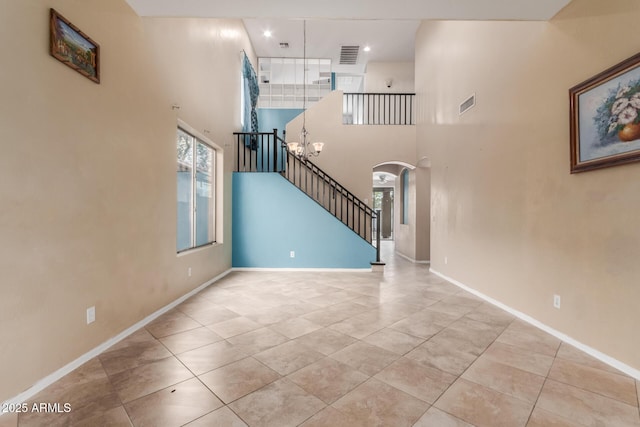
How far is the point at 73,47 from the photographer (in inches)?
83.4

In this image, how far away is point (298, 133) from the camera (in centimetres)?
758

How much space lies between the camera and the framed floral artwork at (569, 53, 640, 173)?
213cm

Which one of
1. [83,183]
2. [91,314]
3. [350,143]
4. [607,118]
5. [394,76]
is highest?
[394,76]

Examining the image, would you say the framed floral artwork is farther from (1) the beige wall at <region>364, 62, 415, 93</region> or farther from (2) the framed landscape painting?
(1) the beige wall at <region>364, 62, 415, 93</region>

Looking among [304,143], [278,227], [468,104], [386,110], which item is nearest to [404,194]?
[386,110]

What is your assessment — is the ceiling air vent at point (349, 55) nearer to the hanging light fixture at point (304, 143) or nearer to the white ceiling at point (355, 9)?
the hanging light fixture at point (304, 143)

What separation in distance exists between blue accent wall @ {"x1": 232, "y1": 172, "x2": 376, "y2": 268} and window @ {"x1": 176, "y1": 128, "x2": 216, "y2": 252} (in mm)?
777

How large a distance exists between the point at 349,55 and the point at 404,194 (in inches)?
187

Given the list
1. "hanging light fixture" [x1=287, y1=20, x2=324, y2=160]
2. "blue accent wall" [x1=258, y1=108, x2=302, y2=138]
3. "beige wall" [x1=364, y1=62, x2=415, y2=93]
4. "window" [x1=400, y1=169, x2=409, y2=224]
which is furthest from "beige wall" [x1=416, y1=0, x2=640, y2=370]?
"blue accent wall" [x1=258, y1=108, x2=302, y2=138]

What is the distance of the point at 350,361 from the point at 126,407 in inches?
60.7

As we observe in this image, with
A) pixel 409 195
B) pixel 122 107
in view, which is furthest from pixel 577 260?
pixel 409 195

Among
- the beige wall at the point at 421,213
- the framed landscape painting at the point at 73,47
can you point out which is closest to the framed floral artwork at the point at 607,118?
the framed landscape painting at the point at 73,47

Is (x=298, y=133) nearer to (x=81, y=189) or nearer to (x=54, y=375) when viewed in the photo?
(x=81, y=189)

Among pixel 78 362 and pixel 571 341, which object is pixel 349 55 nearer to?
pixel 571 341
